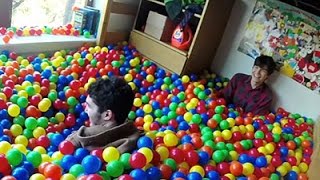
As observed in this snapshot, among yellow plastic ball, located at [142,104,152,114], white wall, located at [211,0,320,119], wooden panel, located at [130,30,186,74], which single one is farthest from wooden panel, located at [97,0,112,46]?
white wall, located at [211,0,320,119]

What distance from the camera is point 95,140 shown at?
54.5 inches

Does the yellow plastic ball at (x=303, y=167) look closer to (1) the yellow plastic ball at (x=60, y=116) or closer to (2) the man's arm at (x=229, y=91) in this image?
(2) the man's arm at (x=229, y=91)

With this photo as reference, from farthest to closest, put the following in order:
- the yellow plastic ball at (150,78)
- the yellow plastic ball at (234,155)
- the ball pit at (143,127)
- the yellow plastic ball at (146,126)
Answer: the yellow plastic ball at (150,78) → the yellow plastic ball at (146,126) → the yellow plastic ball at (234,155) → the ball pit at (143,127)

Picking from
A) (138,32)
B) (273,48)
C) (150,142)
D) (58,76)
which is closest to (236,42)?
(273,48)

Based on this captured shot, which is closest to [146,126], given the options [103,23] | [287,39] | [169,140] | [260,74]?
[169,140]

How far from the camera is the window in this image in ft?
8.66

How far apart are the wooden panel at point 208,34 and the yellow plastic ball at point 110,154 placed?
4.89 ft

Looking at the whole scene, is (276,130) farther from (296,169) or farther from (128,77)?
(128,77)

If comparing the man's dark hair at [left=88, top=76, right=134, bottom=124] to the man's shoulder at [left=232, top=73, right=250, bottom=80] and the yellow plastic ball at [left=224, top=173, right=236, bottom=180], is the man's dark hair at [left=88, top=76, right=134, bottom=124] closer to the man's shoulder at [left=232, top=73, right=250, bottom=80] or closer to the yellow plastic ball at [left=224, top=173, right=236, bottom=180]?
the yellow plastic ball at [left=224, top=173, right=236, bottom=180]

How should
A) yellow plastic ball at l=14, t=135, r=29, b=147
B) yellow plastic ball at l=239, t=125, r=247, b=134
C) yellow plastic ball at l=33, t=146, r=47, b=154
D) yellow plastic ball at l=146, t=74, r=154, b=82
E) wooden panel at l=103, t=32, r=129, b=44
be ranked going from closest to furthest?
yellow plastic ball at l=33, t=146, r=47, b=154 → yellow plastic ball at l=14, t=135, r=29, b=147 → yellow plastic ball at l=239, t=125, r=247, b=134 → yellow plastic ball at l=146, t=74, r=154, b=82 → wooden panel at l=103, t=32, r=129, b=44

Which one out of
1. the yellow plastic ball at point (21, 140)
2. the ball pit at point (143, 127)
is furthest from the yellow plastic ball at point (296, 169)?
the yellow plastic ball at point (21, 140)

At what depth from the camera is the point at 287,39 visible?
2.61 meters

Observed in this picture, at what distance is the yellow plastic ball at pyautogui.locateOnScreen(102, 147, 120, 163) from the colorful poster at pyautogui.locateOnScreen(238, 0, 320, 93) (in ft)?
5.65

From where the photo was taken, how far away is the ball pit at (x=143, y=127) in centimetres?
134
